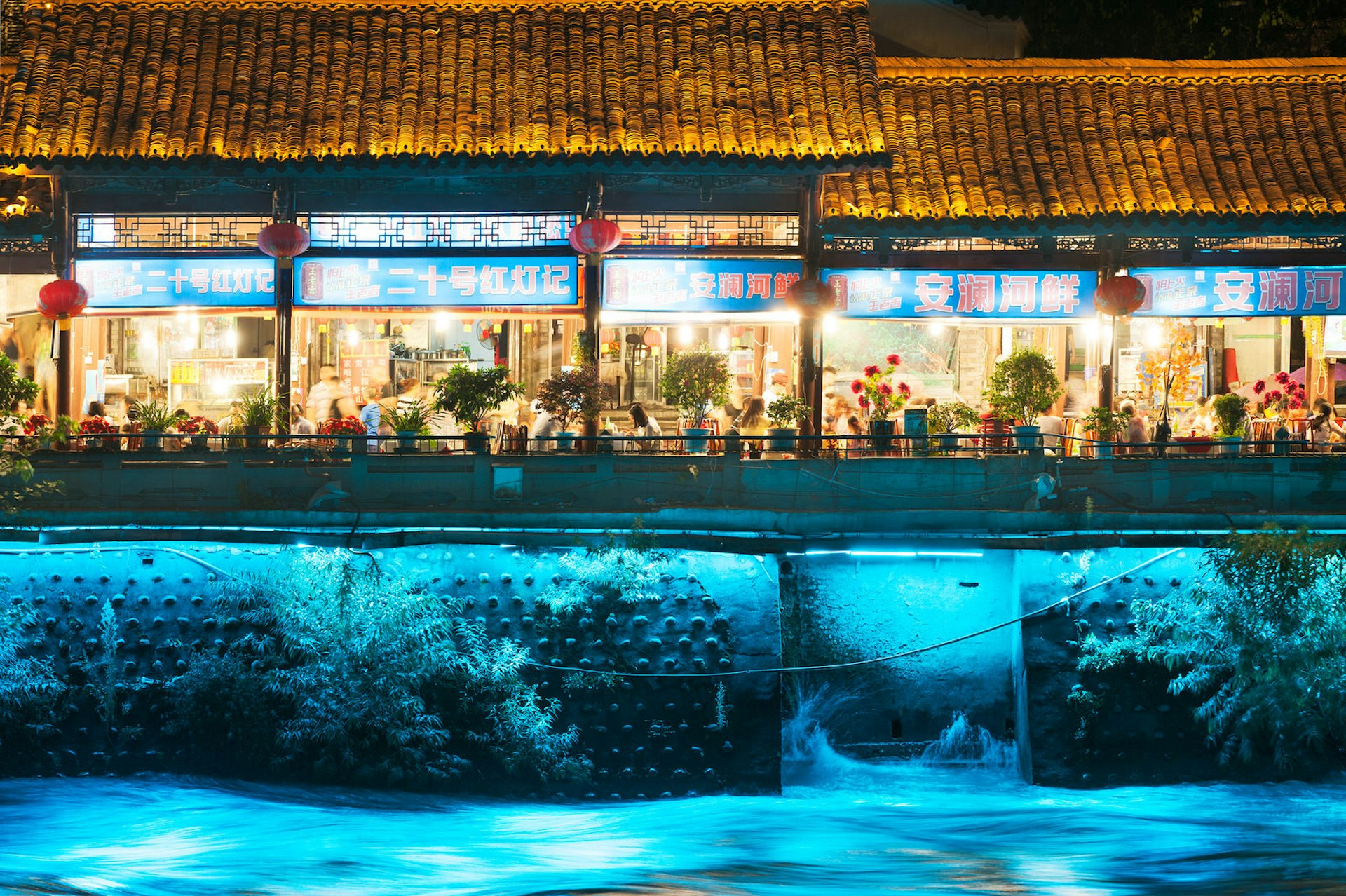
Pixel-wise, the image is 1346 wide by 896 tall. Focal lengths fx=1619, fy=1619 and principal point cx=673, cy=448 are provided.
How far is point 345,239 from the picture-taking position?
18188 mm

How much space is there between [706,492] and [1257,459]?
206 inches

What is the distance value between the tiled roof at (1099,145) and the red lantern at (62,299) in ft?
27.0

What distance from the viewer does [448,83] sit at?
1848cm

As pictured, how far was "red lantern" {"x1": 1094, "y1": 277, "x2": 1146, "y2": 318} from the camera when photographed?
1805 cm

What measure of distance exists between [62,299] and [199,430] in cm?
213

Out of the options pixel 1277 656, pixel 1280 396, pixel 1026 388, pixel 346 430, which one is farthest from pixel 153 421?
pixel 1280 396

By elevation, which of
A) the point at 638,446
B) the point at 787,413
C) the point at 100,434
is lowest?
the point at 638,446

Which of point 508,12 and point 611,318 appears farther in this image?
point 508,12

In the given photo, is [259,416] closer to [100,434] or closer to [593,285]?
[100,434]

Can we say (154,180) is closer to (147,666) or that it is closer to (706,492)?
(147,666)

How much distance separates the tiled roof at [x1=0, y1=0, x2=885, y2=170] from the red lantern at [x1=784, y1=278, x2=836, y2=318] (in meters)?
1.35

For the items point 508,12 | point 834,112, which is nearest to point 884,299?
point 834,112

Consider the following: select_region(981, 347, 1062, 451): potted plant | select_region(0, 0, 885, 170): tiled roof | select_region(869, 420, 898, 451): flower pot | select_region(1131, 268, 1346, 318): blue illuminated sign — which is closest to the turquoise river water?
select_region(869, 420, 898, 451): flower pot

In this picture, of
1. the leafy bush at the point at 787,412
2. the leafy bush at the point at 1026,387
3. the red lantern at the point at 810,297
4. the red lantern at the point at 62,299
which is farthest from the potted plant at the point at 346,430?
the leafy bush at the point at 1026,387
